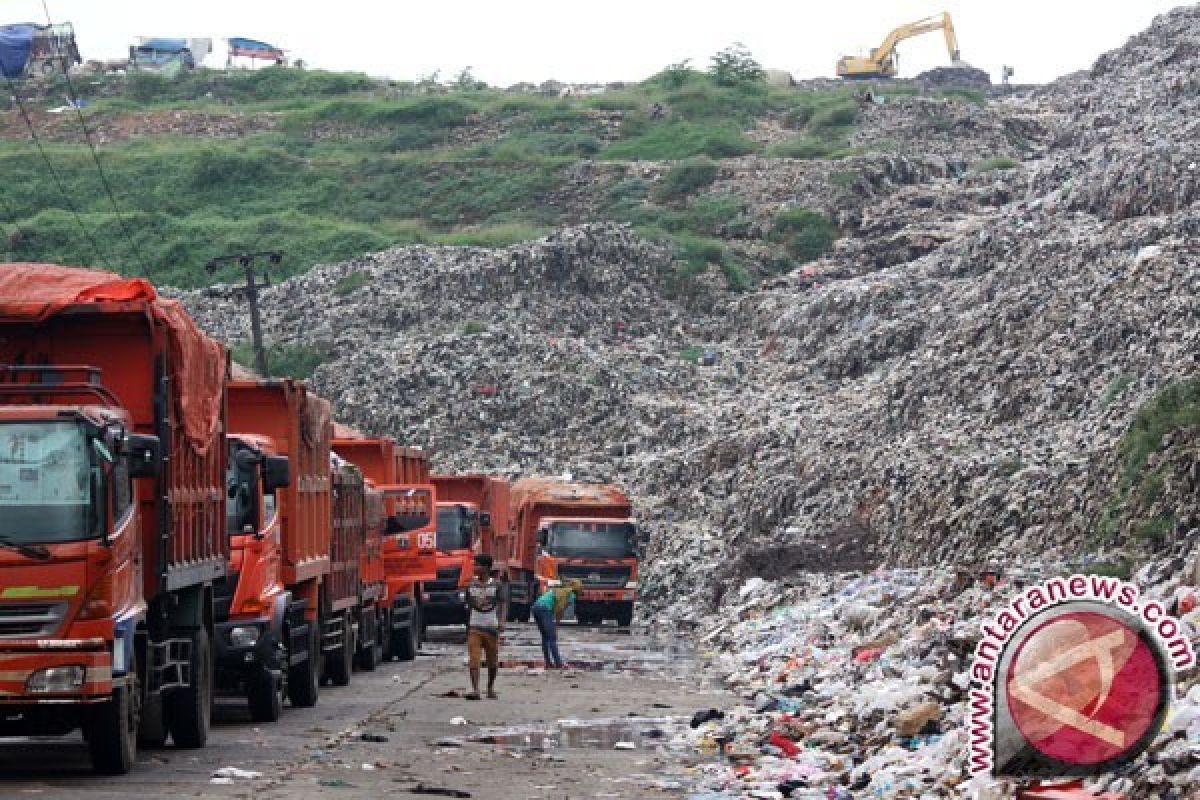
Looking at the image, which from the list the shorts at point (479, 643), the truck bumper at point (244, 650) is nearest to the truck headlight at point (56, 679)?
the truck bumper at point (244, 650)

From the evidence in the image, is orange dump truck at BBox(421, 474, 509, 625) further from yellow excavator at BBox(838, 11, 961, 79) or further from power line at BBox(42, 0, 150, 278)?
yellow excavator at BBox(838, 11, 961, 79)

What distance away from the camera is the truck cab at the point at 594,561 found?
3869 centimetres

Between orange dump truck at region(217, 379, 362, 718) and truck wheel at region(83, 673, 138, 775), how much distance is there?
3.68 m

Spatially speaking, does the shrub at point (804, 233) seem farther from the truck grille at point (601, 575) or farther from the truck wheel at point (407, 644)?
the truck wheel at point (407, 644)

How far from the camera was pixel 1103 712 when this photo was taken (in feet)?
23.5

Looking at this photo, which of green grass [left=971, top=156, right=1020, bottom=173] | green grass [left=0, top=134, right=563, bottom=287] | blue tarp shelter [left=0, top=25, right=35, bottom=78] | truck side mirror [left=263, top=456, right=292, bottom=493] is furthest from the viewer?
blue tarp shelter [left=0, top=25, right=35, bottom=78]

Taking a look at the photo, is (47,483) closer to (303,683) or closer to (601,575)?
(303,683)

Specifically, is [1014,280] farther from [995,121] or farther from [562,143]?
[562,143]

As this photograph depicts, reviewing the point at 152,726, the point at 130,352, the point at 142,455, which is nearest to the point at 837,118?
the point at 152,726

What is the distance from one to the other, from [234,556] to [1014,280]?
85.8 ft

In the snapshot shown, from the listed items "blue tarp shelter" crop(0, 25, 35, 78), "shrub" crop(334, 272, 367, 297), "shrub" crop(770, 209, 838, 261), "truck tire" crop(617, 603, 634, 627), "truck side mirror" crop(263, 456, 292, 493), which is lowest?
"truck tire" crop(617, 603, 634, 627)

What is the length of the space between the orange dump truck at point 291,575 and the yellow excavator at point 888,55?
305ft

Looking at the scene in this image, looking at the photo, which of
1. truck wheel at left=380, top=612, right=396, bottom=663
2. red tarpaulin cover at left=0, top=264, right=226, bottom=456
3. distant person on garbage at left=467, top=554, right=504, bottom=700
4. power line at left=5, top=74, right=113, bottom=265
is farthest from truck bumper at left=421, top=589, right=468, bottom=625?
power line at left=5, top=74, right=113, bottom=265

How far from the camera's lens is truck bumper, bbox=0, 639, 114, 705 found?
474 inches
